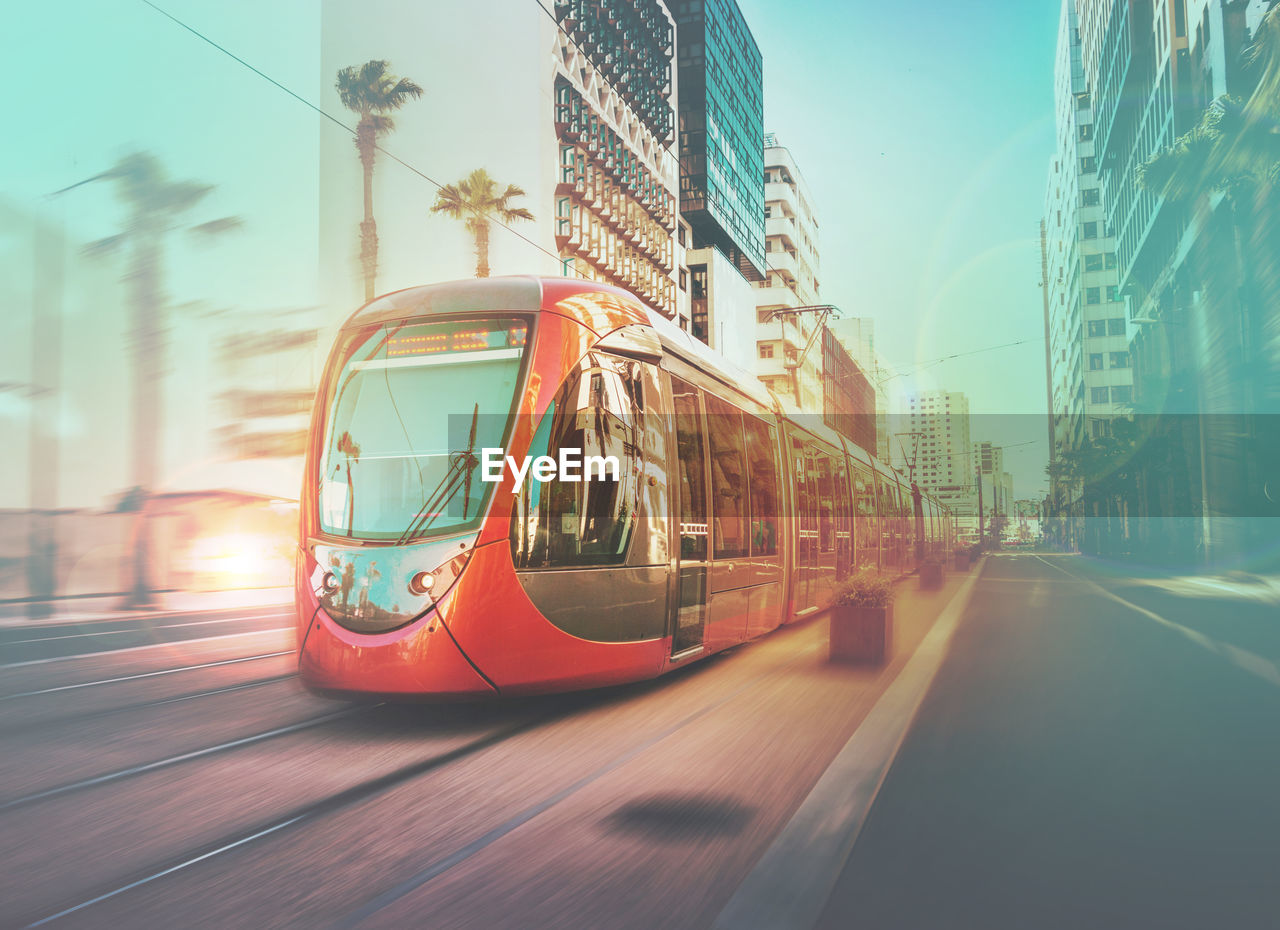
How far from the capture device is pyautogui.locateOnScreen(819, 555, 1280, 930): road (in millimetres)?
3545

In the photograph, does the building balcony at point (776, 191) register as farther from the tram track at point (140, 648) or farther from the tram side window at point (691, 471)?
the tram side window at point (691, 471)

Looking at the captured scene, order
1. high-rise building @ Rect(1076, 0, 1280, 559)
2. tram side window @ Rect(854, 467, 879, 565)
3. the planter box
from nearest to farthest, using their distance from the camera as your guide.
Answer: the planter box → tram side window @ Rect(854, 467, 879, 565) → high-rise building @ Rect(1076, 0, 1280, 559)

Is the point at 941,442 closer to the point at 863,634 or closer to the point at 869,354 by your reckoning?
the point at 869,354

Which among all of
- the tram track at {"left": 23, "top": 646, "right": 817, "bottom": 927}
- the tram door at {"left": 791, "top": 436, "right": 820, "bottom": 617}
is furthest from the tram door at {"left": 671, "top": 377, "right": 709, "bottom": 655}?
the tram door at {"left": 791, "top": 436, "right": 820, "bottom": 617}

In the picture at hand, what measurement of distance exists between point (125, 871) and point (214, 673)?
546 centimetres

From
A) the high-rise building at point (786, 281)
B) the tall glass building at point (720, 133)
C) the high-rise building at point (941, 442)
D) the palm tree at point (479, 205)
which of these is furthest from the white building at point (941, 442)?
the palm tree at point (479, 205)

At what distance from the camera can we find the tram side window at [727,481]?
870cm

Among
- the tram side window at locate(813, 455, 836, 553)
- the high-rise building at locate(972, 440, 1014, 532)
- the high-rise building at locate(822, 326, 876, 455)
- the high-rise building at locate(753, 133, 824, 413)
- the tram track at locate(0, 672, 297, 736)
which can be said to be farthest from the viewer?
the high-rise building at locate(972, 440, 1014, 532)

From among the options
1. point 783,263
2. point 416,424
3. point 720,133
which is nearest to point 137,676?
point 416,424

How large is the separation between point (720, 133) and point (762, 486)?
5892 centimetres

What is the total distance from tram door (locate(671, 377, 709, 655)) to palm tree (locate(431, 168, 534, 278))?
23.9 metres

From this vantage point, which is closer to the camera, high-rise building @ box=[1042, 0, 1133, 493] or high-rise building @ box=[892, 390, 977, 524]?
high-rise building @ box=[1042, 0, 1133, 493]

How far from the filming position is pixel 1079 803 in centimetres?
483

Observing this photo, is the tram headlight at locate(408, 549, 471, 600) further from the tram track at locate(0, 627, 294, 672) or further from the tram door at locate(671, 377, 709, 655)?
the tram track at locate(0, 627, 294, 672)
